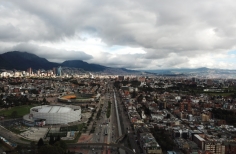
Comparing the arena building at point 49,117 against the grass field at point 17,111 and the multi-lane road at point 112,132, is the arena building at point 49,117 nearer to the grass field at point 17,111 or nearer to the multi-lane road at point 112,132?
the multi-lane road at point 112,132

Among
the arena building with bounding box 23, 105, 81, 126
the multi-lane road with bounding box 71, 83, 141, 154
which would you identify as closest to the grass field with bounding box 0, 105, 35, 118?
the arena building with bounding box 23, 105, 81, 126

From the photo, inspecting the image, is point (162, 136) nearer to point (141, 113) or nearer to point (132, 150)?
point (132, 150)

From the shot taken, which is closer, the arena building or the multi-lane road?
the multi-lane road

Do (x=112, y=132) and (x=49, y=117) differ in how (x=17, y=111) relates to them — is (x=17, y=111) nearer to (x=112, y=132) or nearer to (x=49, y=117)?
(x=49, y=117)

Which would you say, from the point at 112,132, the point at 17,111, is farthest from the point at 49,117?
the point at 17,111

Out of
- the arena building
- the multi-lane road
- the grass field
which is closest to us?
the multi-lane road

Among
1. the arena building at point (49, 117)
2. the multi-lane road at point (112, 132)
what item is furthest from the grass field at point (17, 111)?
the multi-lane road at point (112, 132)

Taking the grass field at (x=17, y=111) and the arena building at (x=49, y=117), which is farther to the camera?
the grass field at (x=17, y=111)

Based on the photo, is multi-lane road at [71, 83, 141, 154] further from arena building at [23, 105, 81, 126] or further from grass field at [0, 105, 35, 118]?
grass field at [0, 105, 35, 118]

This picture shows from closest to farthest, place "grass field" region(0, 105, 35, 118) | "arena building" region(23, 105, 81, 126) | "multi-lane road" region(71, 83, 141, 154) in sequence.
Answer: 1. "multi-lane road" region(71, 83, 141, 154)
2. "arena building" region(23, 105, 81, 126)
3. "grass field" region(0, 105, 35, 118)

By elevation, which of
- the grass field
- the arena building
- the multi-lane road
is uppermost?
the arena building

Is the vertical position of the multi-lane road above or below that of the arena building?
below
